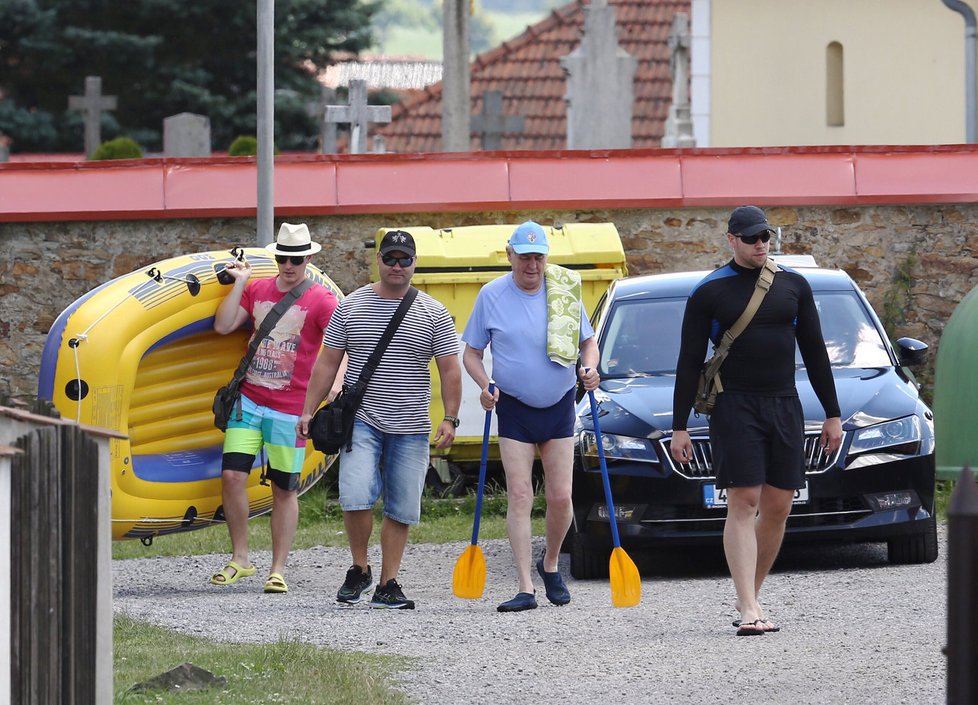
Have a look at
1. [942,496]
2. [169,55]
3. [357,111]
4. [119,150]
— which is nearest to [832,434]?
[942,496]

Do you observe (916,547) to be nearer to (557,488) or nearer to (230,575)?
(557,488)

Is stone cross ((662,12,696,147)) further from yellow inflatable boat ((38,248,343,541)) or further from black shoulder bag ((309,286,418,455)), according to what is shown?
black shoulder bag ((309,286,418,455))

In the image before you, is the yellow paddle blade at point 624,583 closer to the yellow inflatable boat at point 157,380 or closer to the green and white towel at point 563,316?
the green and white towel at point 563,316

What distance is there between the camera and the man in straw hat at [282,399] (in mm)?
9891

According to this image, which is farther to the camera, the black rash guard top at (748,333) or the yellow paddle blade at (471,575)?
the yellow paddle blade at (471,575)

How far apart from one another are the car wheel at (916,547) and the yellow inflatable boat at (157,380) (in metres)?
2.92

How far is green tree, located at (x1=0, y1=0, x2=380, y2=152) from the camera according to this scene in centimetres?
3503

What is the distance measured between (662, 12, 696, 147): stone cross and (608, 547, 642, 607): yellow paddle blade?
2264 centimetres

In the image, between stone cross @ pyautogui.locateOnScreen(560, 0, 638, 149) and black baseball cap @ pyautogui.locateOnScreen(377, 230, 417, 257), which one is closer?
black baseball cap @ pyautogui.locateOnScreen(377, 230, 417, 257)

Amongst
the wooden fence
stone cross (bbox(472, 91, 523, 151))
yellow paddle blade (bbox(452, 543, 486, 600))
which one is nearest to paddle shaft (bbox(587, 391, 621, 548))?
yellow paddle blade (bbox(452, 543, 486, 600))

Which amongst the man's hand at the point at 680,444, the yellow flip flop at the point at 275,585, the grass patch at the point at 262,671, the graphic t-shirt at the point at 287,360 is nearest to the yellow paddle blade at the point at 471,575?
the yellow flip flop at the point at 275,585

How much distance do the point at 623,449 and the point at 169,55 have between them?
90.7ft

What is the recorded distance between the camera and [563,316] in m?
9.01

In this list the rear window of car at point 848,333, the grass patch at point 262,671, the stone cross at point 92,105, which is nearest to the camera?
the grass patch at point 262,671
